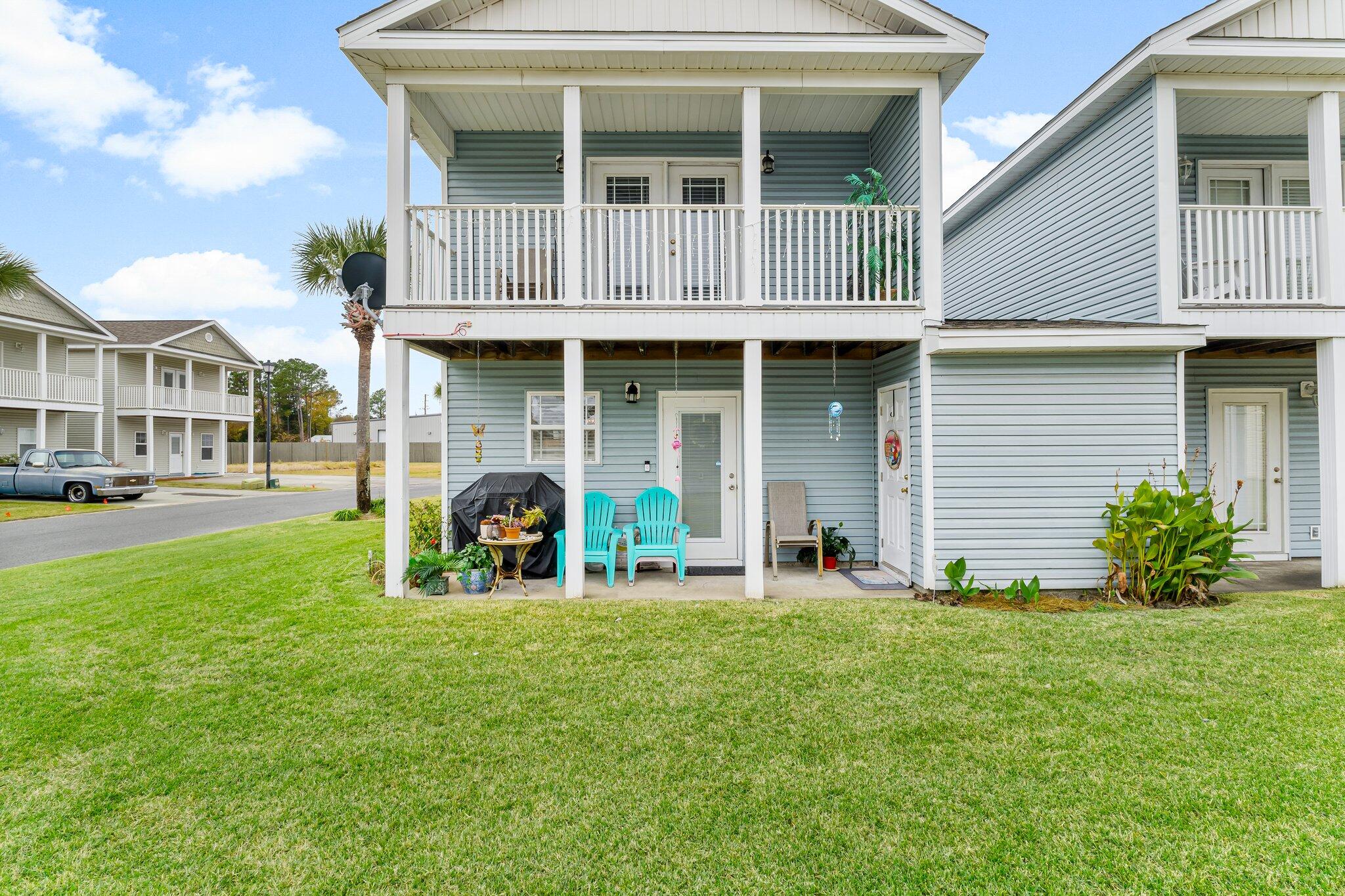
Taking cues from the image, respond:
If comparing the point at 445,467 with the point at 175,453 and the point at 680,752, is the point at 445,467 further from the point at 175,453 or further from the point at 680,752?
the point at 175,453

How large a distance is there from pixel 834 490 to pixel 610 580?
9.79ft

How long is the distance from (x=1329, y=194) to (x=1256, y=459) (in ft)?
9.88

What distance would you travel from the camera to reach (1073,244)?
7.70 m

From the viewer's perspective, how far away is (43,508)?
14.1 m

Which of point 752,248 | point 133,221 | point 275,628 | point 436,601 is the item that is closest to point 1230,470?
point 752,248

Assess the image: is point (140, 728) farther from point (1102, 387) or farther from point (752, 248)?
point (1102, 387)

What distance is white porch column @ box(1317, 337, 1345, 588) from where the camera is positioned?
6059mm

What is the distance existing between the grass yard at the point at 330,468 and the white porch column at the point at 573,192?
21093 mm

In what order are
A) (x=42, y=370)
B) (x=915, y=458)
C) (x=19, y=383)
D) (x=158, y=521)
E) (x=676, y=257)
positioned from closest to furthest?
(x=915, y=458), (x=676, y=257), (x=158, y=521), (x=19, y=383), (x=42, y=370)

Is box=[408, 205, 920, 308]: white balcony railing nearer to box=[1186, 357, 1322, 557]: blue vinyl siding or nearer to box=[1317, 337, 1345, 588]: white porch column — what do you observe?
box=[1186, 357, 1322, 557]: blue vinyl siding

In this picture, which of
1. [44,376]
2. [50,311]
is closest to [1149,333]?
[44,376]

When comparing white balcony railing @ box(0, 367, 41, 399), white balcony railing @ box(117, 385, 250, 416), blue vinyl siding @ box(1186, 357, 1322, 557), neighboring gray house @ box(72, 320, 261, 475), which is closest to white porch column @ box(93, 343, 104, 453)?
neighboring gray house @ box(72, 320, 261, 475)

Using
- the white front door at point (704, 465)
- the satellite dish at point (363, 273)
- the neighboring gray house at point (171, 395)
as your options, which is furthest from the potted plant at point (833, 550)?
the neighboring gray house at point (171, 395)

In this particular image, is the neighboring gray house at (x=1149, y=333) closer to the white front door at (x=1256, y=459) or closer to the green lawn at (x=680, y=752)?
the white front door at (x=1256, y=459)
